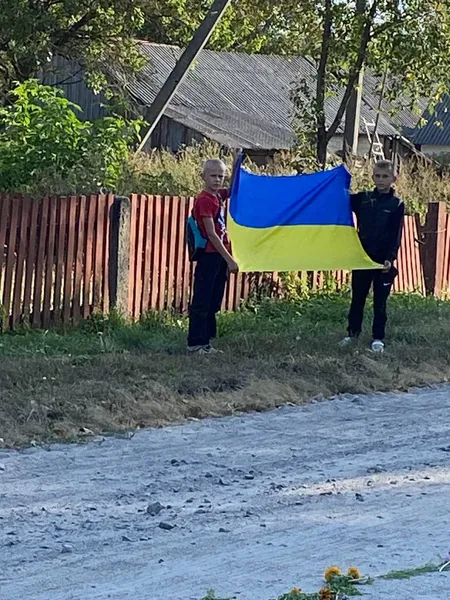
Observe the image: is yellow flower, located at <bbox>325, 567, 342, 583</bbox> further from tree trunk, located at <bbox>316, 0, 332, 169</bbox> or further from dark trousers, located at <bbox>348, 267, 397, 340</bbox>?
tree trunk, located at <bbox>316, 0, 332, 169</bbox>

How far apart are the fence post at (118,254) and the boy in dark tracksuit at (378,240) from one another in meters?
2.42

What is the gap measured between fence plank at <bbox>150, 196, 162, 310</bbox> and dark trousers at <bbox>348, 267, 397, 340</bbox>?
2.34 metres

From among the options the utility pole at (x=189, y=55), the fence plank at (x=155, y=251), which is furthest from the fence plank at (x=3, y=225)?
the utility pole at (x=189, y=55)

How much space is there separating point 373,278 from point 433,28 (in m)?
7.59

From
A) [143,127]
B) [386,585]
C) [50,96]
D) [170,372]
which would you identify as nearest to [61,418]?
[170,372]

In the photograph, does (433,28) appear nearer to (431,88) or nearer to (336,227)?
(431,88)

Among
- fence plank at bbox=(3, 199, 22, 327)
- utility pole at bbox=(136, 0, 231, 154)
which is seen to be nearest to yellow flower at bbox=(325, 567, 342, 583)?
fence plank at bbox=(3, 199, 22, 327)

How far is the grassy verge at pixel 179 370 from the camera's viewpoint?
7.96m

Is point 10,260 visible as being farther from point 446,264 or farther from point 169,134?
point 169,134

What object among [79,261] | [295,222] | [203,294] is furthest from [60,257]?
[295,222]

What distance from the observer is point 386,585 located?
486 cm

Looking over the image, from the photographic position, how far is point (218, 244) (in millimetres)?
10242

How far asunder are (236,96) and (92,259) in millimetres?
30827

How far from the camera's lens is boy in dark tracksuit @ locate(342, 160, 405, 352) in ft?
35.7
